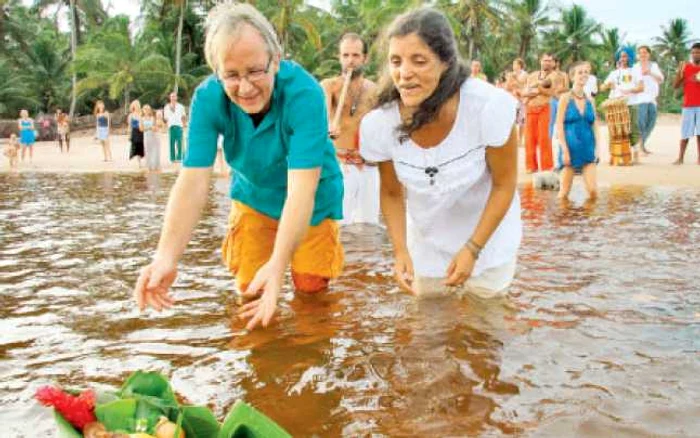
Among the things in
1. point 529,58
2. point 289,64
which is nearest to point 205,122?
point 289,64

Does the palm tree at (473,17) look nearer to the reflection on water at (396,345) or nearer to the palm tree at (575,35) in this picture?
the palm tree at (575,35)

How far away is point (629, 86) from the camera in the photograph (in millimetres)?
12781

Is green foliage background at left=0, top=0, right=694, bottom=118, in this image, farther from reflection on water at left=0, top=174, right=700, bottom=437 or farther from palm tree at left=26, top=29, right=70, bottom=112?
reflection on water at left=0, top=174, right=700, bottom=437

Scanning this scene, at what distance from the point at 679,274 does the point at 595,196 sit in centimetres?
424

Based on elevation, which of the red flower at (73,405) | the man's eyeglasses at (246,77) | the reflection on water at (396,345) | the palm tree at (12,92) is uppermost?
the palm tree at (12,92)

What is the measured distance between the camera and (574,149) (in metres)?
8.87

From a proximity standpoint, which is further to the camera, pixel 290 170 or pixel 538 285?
pixel 538 285

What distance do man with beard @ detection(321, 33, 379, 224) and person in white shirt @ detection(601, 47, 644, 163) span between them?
7.07 metres

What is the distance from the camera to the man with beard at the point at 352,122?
6.64 meters

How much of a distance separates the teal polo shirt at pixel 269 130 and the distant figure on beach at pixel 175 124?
14.3 metres

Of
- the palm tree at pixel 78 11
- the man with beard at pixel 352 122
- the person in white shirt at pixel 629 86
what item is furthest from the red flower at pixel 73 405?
the palm tree at pixel 78 11

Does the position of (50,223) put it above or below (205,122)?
below

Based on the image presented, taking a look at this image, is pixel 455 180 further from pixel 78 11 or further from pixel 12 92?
pixel 78 11

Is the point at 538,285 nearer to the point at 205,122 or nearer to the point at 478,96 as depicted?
the point at 478,96
